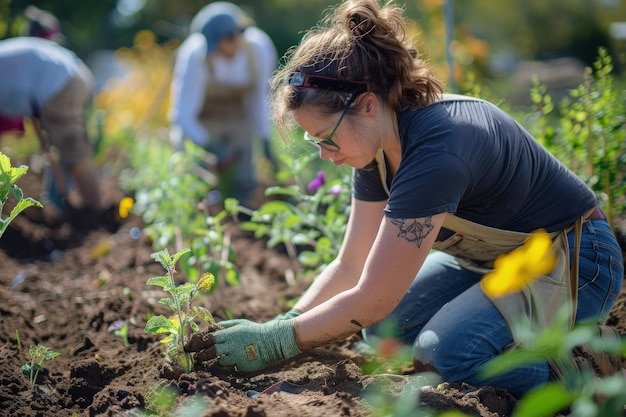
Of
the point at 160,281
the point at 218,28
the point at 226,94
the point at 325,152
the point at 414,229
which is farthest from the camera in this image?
the point at 226,94

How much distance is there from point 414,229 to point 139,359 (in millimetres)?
1041

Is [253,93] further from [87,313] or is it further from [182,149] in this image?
[87,313]

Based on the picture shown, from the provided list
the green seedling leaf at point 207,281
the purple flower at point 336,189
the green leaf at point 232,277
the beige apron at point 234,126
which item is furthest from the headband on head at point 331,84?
the beige apron at point 234,126

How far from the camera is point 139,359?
7.66ft

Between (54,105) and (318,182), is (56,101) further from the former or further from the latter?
(318,182)

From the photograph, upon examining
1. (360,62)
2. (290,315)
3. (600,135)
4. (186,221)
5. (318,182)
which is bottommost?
(186,221)

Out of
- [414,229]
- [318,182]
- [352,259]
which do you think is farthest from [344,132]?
[318,182]

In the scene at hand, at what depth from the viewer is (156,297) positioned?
3.04 metres

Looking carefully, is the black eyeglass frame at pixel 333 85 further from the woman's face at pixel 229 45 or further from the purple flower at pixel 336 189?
the woman's face at pixel 229 45

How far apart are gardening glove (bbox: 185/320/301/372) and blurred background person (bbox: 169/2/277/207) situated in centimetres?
297

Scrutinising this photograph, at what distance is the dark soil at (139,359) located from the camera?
1828 mm

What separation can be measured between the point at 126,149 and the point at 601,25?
680cm

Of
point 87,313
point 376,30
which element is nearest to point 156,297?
point 87,313

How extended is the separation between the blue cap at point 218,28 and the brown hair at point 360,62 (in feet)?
9.31
